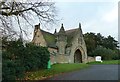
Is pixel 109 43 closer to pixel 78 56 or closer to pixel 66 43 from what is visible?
pixel 78 56

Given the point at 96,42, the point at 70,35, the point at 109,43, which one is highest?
the point at 109,43

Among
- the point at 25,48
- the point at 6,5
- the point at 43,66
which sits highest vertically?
the point at 6,5

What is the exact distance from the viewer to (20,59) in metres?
24.1

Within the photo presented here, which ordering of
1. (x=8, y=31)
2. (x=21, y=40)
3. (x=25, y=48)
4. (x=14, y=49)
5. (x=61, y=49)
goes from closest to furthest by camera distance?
(x=8, y=31) → (x=21, y=40) → (x=14, y=49) → (x=25, y=48) → (x=61, y=49)

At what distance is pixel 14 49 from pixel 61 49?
36.6 meters

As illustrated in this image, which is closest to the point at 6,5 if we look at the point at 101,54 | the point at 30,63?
the point at 30,63

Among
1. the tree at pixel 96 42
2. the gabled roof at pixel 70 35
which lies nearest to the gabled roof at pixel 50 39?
the gabled roof at pixel 70 35

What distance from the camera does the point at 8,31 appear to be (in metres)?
19.5

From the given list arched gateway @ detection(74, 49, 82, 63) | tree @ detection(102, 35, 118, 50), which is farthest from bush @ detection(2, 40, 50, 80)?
tree @ detection(102, 35, 118, 50)

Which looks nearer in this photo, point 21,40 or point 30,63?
point 21,40

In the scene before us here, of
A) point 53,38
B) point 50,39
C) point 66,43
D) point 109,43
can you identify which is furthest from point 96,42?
point 50,39

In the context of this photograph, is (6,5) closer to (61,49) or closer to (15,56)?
(15,56)

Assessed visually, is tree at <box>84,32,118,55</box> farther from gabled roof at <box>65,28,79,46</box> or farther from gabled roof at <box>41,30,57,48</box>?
gabled roof at <box>41,30,57,48</box>

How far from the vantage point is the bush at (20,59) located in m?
17.2
